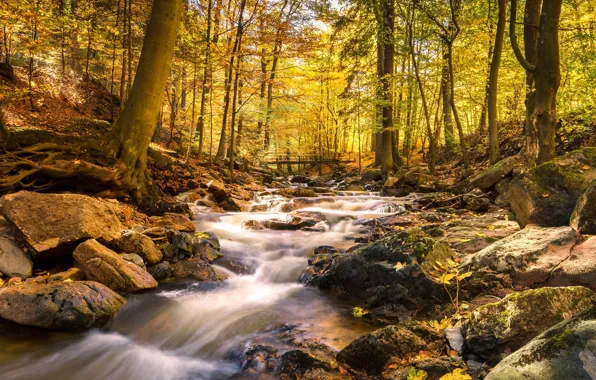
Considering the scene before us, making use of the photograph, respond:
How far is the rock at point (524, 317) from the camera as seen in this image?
2631mm

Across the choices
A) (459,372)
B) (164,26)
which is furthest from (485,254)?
(164,26)

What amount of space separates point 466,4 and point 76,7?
48.3 feet

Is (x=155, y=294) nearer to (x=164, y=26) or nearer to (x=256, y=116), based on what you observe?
(x=164, y=26)

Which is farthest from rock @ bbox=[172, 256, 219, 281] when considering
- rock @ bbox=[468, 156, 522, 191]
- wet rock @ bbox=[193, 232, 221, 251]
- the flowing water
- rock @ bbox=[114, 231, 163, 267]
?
rock @ bbox=[468, 156, 522, 191]

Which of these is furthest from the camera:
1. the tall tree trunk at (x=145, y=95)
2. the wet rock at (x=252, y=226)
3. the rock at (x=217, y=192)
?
the rock at (x=217, y=192)

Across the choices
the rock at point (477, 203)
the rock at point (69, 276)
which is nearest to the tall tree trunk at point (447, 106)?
the rock at point (477, 203)

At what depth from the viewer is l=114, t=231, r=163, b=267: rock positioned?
5.51 metres

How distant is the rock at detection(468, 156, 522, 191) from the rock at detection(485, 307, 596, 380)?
7858mm

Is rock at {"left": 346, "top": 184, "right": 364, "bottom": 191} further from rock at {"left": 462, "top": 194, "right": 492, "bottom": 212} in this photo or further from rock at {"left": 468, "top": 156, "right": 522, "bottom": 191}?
rock at {"left": 462, "top": 194, "right": 492, "bottom": 212}

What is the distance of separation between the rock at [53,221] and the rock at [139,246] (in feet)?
0.44

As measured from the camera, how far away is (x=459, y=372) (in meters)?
2.58

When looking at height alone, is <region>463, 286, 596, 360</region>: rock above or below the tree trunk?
below

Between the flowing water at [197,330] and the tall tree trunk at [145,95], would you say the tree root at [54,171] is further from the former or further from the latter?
the flowing water at [197,330]

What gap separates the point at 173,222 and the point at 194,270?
1.94 m
